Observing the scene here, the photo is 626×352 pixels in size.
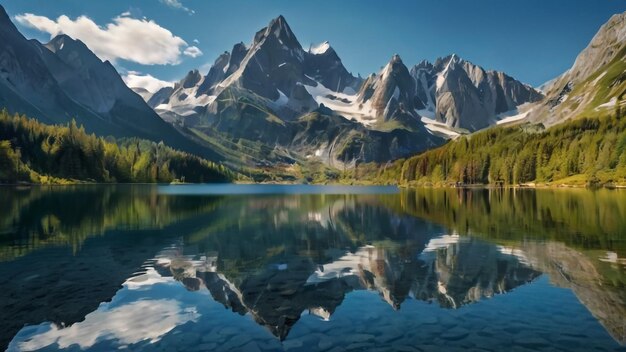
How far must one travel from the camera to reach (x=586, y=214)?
65.8m

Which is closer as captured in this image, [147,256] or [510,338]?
[510,338]

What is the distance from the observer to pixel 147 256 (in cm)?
3625

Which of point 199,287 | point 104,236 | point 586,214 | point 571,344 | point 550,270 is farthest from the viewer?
point 586,214

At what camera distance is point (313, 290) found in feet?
85.1

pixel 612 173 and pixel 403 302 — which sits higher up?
pixel 612 173

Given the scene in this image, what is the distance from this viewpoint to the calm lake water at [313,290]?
58.5 feet

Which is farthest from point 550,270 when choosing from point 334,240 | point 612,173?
point 612,173

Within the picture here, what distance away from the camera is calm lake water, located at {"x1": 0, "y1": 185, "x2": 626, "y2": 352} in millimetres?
17828

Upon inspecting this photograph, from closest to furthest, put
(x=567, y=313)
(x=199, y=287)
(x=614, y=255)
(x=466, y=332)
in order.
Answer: (x=466, y=332) → (x=567, y=313) → (x=199, y=287) → (x=614, y=255)

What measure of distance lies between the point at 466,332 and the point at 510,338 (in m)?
1.77

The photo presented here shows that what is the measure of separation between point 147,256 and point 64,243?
1124 centimetres

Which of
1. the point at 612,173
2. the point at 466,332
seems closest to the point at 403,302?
the point at 466,332

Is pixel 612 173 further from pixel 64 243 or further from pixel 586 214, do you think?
pixel 64 243

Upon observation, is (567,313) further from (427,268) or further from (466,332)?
(427,268)
